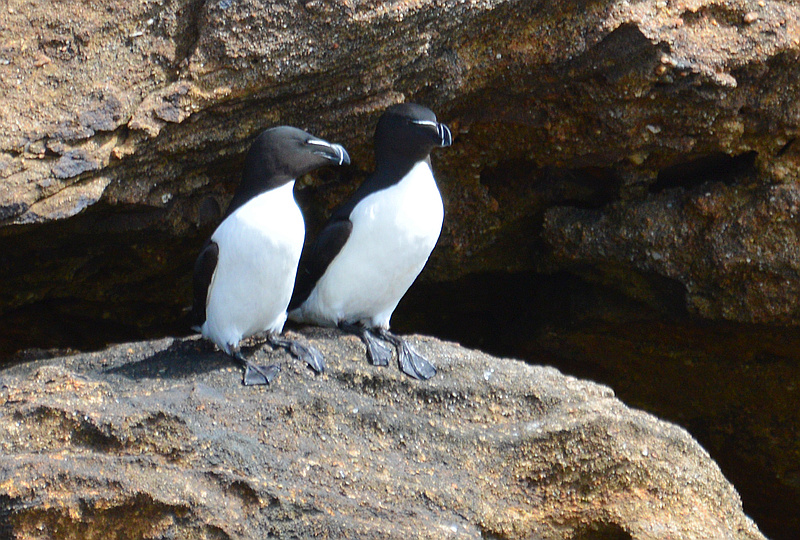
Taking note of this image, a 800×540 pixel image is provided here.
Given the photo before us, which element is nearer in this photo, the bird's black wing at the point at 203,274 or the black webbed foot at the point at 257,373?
the black webbed foot at the point at 257,373

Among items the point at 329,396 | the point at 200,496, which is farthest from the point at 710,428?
the point at 200,496

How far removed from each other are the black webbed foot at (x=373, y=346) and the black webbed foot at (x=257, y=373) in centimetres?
44

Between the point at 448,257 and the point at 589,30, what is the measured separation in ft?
5.86

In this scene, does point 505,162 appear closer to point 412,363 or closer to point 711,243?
point 711,243

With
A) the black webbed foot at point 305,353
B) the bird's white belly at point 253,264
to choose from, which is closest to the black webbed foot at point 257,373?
the black webbed foot at point 305,353

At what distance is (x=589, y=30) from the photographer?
13.8 ft

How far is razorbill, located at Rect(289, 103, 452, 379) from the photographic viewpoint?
166 inches

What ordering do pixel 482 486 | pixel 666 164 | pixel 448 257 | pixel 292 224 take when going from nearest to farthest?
pixel 482 486
pixel 292 224
pixel 666 164
pixel 448 257

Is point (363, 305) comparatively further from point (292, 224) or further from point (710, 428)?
point (710, 428)

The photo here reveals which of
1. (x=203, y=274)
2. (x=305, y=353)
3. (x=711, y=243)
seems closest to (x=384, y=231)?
(x=305, y=353)

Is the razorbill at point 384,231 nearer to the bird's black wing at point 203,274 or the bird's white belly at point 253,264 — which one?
the bird's white belly at point 253,264

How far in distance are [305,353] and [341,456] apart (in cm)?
63

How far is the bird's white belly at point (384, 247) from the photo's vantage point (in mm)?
4234

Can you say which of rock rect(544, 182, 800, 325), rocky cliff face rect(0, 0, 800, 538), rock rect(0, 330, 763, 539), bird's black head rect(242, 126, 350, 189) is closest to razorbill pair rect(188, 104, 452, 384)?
bird's black head rect(242, 126, 350, 189)
